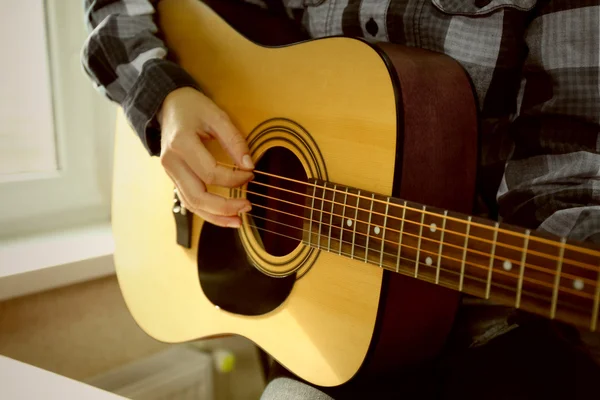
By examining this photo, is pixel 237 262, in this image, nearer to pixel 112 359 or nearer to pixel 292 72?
pixel 292 72

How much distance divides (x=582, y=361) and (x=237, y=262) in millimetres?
473

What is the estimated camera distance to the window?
120 cm

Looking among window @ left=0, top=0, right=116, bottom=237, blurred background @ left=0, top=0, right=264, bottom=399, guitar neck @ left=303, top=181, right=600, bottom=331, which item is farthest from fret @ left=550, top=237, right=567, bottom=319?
window @ left=0, top=0, right=116, bottom=237

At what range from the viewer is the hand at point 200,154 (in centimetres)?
77

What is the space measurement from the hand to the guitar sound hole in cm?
2

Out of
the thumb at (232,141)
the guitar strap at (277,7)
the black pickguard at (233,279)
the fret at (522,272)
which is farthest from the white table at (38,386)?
the guitar strap at (277,7)

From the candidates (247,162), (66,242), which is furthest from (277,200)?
(66,242)

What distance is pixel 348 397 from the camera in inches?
A: 27.8

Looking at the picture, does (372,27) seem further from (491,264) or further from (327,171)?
(491,264)

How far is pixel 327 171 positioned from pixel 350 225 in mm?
80

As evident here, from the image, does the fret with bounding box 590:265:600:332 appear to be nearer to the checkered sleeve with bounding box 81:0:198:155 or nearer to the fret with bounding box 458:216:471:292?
the fret with bounding box 458:216:471:292

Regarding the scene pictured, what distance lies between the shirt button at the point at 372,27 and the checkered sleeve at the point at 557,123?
221 millimetres

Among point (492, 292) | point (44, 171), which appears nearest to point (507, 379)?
point (492, 292)

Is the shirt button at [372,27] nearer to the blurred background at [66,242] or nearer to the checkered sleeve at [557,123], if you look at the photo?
the checkered sleeve at [557,123]
